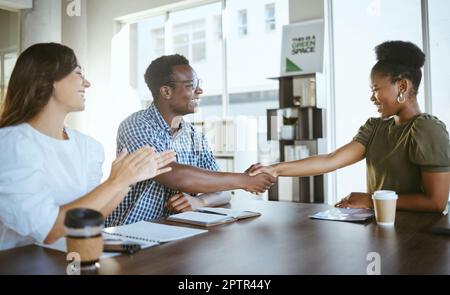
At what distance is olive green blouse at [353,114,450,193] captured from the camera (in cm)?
171

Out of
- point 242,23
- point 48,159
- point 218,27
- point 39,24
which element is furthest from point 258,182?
point 39,24

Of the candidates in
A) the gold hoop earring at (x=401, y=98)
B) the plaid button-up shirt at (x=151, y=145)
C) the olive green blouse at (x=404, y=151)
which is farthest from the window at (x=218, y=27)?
the gold hoop earring at (x=401, y=98)

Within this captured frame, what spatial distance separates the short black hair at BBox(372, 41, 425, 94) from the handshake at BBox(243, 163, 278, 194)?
76 cm

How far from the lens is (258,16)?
5.48m

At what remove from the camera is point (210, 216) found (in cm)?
165

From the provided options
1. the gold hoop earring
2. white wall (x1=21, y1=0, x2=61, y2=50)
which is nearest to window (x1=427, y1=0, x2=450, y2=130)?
the gold hoop earring

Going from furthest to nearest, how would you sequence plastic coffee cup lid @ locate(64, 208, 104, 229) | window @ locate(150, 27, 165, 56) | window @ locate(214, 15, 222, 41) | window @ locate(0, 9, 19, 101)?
window @ locate(150, 27, 165, 56) < window @ locate(0, 9, 19, 101) < window @ locate(214, 15, 222, 41) < plastic coffee cup lid @ locate(64, 208, 104, 229)

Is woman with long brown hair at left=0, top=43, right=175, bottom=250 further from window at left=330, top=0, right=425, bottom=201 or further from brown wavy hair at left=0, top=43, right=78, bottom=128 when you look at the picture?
window at left=330, top=0, right=425, bottom=201

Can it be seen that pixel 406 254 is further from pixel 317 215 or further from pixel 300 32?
pixel 300 32

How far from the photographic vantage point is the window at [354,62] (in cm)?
443

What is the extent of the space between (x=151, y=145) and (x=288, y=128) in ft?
8.52

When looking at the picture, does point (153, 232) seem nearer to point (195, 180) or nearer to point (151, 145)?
point (195, 180)

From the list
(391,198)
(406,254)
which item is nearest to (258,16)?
(391,198)

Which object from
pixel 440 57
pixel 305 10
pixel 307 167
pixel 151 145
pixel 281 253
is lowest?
pixel 281 253
